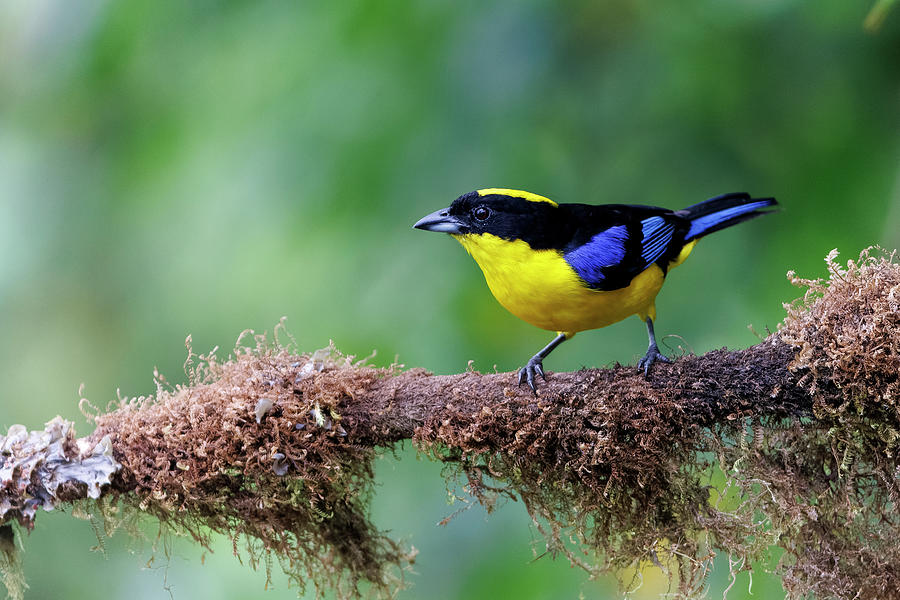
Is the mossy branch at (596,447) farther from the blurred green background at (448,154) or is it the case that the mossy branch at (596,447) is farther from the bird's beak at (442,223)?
the blurred green background at (448,154)

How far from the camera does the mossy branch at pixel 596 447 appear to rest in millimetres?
1888

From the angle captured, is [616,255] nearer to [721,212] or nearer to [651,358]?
[651,358]

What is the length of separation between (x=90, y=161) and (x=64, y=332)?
93cm

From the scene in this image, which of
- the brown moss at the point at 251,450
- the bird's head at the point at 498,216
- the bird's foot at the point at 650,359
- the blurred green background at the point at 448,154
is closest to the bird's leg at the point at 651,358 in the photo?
the bird's foot at the point at 650,359

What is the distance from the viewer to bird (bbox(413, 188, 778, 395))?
238 cm

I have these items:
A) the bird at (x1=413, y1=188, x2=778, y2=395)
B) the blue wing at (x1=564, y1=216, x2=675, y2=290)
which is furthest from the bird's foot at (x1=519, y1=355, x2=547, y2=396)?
the blue wing at (x1=564, y1=216, x2=675, y2=290)

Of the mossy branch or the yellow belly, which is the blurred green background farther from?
the mossy branch

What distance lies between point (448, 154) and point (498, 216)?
749 mm

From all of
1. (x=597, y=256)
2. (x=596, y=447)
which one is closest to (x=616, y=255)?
(x=597, y=256)

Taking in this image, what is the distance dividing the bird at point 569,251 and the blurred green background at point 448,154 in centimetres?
41

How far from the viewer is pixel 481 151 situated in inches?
127

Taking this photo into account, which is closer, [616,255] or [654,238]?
[616,255]

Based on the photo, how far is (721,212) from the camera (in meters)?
2.77

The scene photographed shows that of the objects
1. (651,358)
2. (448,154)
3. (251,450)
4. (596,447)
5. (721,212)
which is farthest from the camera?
(448,154)
